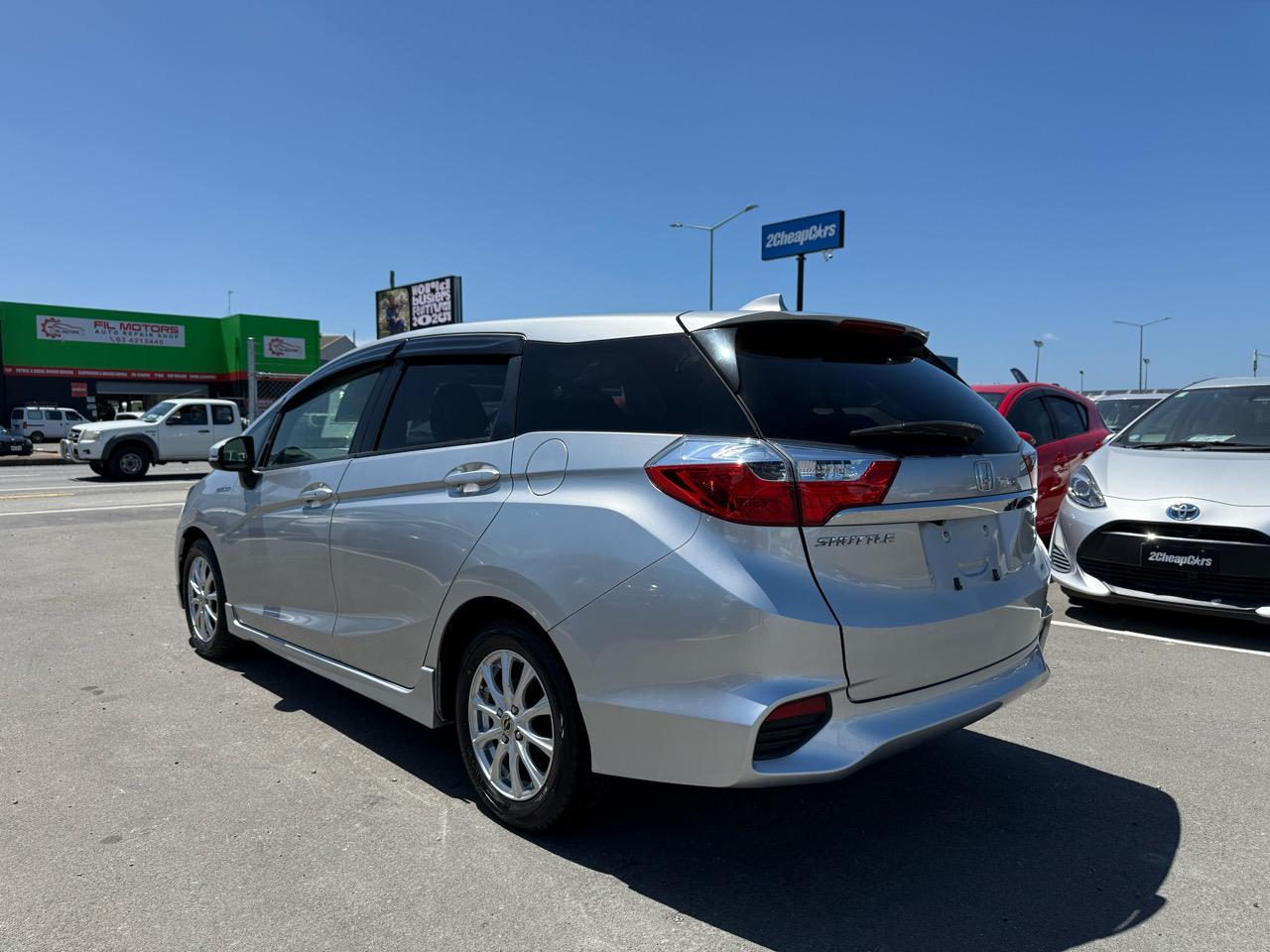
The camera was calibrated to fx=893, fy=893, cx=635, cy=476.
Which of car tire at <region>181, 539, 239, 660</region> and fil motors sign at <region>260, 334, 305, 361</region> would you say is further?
fil motors sign at <region>260, 334, 305, 361</region>

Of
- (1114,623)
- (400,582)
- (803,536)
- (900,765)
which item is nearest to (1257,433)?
(1114,623)

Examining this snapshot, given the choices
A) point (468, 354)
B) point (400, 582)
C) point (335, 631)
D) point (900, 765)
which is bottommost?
point (900, 765)

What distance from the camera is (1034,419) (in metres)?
8.27

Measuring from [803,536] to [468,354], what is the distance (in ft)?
5.56

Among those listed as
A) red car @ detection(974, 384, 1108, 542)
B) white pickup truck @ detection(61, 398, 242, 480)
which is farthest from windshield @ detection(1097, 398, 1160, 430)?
white pickup truck @ detection(61, 398, 242, 480)

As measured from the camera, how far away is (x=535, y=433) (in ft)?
10.1

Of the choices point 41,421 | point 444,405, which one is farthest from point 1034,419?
point 41,421

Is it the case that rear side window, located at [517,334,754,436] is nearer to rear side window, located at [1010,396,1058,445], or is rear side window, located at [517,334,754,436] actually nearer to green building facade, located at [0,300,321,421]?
rear side window, located at [1010,396,1058,445]

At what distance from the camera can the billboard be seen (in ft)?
119

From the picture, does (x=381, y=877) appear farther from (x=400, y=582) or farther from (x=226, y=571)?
(x=226, y=571)

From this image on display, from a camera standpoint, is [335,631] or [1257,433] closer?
[335,631]

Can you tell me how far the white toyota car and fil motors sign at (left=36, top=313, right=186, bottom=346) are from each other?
42.1 meters

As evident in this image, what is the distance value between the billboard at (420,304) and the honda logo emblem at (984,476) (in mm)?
32815

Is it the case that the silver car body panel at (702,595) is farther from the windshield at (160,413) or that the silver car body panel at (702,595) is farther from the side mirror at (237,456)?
the windshield at (160,413)
